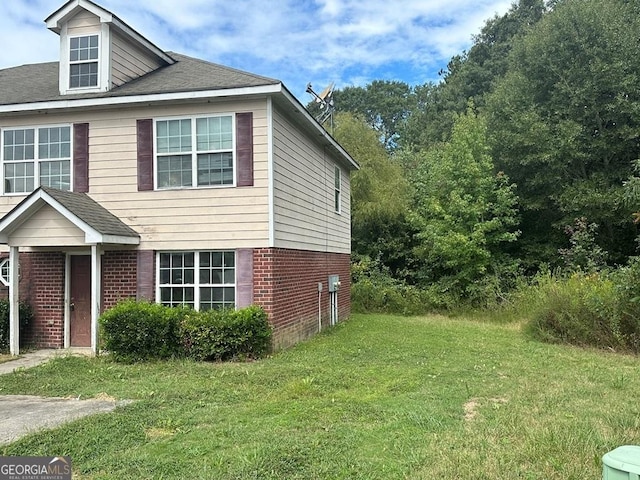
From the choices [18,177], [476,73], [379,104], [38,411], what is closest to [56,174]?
[18,177]

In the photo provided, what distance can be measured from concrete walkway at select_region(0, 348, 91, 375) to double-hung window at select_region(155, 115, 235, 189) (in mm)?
3688

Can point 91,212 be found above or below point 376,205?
below

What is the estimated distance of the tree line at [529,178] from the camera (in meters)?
20.8

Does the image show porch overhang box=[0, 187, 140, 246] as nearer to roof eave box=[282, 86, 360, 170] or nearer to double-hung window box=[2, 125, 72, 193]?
double-hung window box=[2, 125, 72, 193]

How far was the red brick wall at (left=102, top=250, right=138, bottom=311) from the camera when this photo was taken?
10.6 metres

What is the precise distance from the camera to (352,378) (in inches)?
307

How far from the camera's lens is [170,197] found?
10438 mm

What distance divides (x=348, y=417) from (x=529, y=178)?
19836mm

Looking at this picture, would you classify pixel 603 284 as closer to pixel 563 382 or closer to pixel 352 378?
pixel 563 382

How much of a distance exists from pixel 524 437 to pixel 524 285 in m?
15.1

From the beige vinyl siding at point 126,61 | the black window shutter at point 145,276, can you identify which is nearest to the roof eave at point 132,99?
the beige vinyl siding at point 126,61

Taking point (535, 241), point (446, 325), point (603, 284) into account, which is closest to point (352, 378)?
point (603, 284)

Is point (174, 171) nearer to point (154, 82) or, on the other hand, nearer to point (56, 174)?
point (154, 82)

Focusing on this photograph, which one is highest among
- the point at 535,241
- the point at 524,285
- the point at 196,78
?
the point at 196,78
